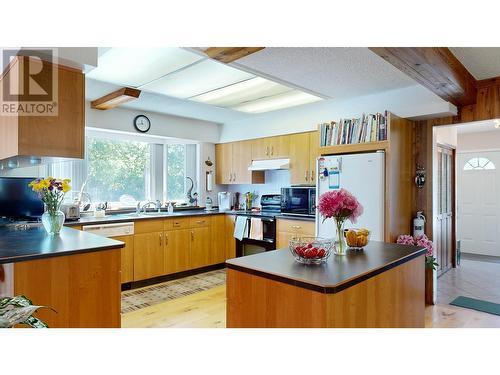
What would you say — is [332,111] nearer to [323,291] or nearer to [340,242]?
[340,242]

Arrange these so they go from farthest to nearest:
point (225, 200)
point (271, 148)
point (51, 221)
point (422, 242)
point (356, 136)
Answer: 1. point (225, 200)
2. point (271, 148)
3. point (356, 136)
4. point (422, 242)
5. point (51, 221)

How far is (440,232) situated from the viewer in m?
4.64

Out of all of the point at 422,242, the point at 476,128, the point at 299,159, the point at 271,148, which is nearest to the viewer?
the point at 422,242

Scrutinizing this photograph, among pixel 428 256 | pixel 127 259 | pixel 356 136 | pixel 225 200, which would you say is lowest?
pixel 127 259

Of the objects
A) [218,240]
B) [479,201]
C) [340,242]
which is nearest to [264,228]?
[218,240]

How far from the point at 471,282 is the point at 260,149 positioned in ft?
11.3

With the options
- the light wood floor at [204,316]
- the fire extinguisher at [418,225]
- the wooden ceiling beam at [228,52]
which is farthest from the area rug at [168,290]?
the wooden ceiling beam at [228,52]

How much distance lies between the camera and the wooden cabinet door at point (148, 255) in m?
4.06

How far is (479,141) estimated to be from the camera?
627 centimetres

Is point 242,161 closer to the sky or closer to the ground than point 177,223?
closer to the sky

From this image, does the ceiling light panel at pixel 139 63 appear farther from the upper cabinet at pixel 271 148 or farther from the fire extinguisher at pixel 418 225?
the fire extinguisher at pixel 418 225
